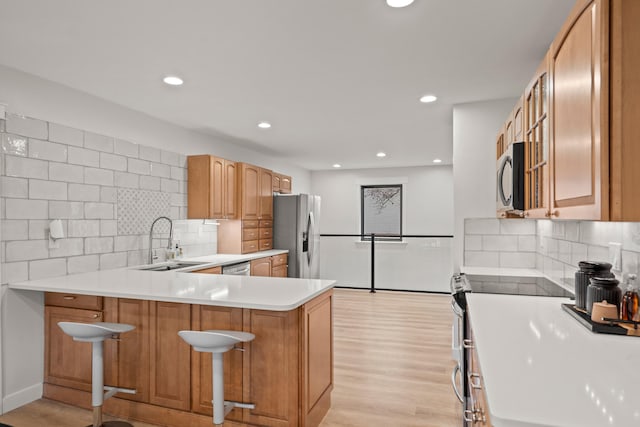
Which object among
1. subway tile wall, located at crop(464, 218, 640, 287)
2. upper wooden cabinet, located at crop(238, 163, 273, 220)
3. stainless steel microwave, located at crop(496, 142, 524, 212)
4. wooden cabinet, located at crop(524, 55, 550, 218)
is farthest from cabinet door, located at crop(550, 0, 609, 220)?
upper wooden cabinet, located at crop(238, 163, 273, 220)

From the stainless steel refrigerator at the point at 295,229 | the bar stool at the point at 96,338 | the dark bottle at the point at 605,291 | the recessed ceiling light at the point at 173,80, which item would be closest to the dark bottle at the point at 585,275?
the dark bottle at the point at 605,291

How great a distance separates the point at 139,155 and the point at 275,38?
2.23 m

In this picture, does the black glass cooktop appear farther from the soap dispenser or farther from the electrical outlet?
the soap dispenser

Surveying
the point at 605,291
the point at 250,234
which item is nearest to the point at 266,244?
the point at 250,234

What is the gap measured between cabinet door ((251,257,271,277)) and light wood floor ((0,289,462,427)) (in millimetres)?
1190

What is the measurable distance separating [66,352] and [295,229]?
12.0 feet

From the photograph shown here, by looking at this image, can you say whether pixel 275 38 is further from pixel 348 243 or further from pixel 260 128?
pixel 348 243

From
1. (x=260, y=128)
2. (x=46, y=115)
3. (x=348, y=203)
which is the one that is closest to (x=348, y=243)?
(x=348, y=203)

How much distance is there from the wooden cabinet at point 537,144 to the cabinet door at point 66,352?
2808 mm

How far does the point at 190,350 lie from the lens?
2.40 metres

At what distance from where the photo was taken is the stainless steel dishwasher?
441cm

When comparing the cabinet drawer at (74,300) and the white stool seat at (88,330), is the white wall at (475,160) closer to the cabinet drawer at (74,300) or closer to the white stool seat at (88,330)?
the white stool seat at (88,330)

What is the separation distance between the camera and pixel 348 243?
295 inches

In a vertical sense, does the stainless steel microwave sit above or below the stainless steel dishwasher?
above
